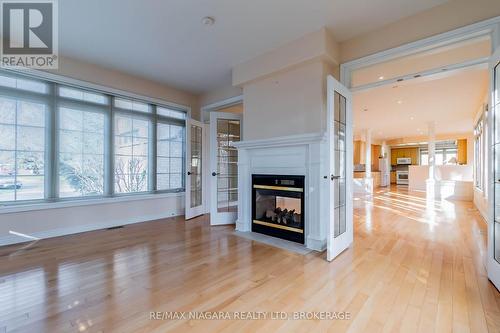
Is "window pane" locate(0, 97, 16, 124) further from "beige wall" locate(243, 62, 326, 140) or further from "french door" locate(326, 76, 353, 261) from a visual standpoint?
"french door" locate(326, 76, 353, 261)

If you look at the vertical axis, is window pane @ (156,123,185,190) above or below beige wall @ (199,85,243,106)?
below

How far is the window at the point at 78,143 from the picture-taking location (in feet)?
10.9

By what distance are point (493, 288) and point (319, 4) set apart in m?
3.23

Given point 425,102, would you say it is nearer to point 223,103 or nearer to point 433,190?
point 433,190

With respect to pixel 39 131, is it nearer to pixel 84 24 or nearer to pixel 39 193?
pixel 39 193

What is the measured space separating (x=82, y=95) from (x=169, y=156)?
1914 millimetres

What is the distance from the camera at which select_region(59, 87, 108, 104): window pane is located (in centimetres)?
377

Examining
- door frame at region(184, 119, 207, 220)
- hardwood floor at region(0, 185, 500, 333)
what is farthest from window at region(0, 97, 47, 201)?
door frame at region(184, 119, 207, 220)

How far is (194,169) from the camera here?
5.12 m

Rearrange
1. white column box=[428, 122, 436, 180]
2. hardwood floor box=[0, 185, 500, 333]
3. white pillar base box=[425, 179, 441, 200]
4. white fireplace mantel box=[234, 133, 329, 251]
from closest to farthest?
hardwood floor box=[0, 185, 500, 333] → white fireplace mantel box=[234, 133, 329, 251] → white pillar base box=[425, 179, 441, 200] → white column box=[428, 122, 436, 180]

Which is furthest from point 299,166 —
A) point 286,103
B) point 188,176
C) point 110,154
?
point 110,154

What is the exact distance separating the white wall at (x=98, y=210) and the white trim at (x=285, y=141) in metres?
2.33

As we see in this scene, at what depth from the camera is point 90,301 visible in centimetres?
182

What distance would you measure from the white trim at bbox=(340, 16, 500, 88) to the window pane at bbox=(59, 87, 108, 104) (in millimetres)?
4144
